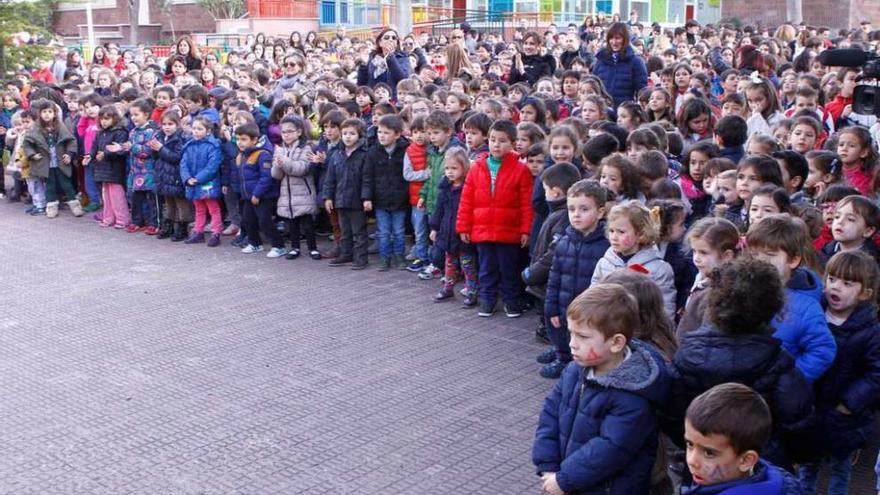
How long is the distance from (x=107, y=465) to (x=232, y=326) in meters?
2.31

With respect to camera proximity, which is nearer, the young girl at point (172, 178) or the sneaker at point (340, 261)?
the sneaker at point (340, 261)

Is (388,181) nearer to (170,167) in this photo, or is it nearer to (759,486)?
(170,167)

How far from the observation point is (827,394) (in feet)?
13.3

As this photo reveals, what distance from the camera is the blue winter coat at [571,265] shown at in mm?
5355

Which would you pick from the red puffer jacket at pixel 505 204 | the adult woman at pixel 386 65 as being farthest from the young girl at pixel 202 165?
the red puffer jacket at pixel 505 204

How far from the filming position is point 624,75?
10.2 m

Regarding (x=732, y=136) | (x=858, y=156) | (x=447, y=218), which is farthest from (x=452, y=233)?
(x=858, y=156)

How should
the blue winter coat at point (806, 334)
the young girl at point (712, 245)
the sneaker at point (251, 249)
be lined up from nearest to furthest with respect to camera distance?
the blue winter coat at point (806, 334) → the young girl at point (712, 245) → the sneaker at point (251, 249)

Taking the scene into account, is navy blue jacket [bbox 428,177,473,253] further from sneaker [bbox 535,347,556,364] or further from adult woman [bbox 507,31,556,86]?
adult woman [bbox 507,31,556,86]

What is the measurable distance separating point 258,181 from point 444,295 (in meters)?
2.66

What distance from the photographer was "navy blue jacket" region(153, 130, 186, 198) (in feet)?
32.3

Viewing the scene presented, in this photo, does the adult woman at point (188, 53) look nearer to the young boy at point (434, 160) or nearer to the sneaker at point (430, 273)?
the young boy at point (434, 160)

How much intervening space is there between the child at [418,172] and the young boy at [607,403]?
5.03m

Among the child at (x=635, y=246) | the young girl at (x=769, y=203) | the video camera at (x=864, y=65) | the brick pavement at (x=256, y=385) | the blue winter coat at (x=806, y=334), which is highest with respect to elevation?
the video camera at (x=864, y=65)
